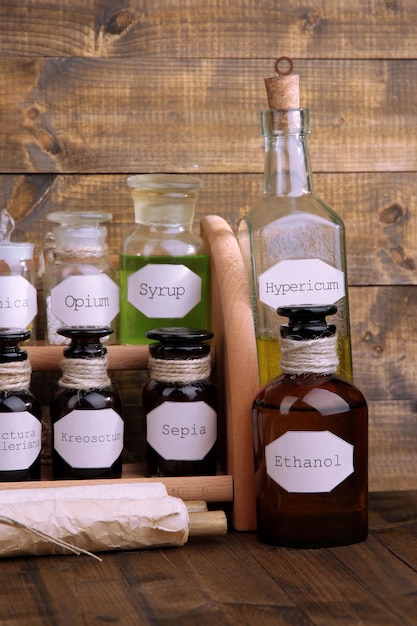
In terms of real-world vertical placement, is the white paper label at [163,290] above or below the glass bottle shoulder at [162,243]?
below

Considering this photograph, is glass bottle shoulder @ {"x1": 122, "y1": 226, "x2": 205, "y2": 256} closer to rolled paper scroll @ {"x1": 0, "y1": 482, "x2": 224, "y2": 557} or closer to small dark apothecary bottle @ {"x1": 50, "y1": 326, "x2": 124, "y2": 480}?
small dark apothecary bottle @ {"x1": 50, "y1": 326, "x2": 124, "y2": 480}

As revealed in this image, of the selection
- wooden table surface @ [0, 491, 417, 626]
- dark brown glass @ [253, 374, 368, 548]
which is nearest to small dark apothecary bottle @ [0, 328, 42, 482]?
wooden table surface @ [0, 491, 417, 626]

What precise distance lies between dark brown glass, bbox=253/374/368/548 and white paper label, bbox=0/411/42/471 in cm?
23

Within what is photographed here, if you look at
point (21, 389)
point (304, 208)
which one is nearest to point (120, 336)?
point (21, 389)

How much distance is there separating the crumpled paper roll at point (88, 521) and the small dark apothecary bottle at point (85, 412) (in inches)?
2.4

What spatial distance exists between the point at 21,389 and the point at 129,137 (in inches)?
15.9

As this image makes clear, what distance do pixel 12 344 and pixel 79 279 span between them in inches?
4.5

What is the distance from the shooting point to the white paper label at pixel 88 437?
3.08 feet

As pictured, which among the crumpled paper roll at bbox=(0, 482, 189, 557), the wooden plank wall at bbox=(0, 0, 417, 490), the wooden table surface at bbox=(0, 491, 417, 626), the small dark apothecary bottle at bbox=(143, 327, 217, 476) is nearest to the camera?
the wooden table surface at bbox=(0, 491, 417, 626)

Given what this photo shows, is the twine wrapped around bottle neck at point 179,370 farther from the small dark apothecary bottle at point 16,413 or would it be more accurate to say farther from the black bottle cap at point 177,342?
the small dark apothecary bottle at point 16,413

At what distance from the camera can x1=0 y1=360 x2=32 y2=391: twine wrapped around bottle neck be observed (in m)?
0.92

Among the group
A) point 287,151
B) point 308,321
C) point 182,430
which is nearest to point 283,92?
point 287,151

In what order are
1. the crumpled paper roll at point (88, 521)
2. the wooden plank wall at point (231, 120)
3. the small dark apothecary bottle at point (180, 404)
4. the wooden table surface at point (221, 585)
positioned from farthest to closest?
the wooden plank wall at point (231, 120) < the small dark apothecary bottle at point (180, 404) < the crumpled paper roll at point (88, 521) < the wooden table surface at point (221, 585)

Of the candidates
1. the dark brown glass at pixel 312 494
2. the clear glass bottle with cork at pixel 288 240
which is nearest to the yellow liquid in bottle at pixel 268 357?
the clear glass bottle with cork at pixel 288 240
